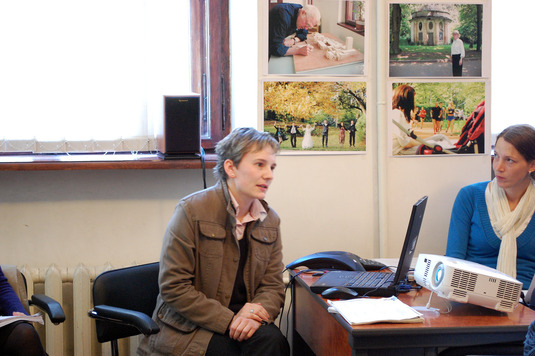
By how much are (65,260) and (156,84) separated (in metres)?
0.92

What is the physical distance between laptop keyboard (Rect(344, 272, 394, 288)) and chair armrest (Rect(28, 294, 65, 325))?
3.22ft

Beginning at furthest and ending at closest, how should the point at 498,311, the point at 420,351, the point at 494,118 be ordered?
the point at 494,118, the point at 498,311, the point at 420,351

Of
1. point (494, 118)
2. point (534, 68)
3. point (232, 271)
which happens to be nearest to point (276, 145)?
point (232, 271)

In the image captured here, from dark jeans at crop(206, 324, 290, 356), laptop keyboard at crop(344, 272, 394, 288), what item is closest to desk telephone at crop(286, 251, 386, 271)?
laptop keyboard at crop(344, 272, 394, 288)

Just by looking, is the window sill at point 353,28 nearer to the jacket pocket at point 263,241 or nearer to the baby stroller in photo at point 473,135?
the baby stroller in photo at point 473,135

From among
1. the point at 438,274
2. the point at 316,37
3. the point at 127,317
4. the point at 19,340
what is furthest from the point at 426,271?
the point at 19,340

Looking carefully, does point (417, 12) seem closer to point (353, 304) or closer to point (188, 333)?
point (353, 304)

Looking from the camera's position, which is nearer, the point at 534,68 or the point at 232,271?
the point at 232,271

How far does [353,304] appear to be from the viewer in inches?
76.6

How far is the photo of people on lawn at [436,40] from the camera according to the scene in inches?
114

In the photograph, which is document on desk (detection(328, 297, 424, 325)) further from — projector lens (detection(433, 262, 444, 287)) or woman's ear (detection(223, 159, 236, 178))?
woman's ear (detection(223, 159, 236, 178))

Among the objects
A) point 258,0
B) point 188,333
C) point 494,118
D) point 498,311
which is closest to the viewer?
point 498,311

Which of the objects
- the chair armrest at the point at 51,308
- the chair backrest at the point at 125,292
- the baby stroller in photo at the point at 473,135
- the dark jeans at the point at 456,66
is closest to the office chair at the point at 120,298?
the chair backrest at the point at 125,292

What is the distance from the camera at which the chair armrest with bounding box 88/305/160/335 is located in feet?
6.49
